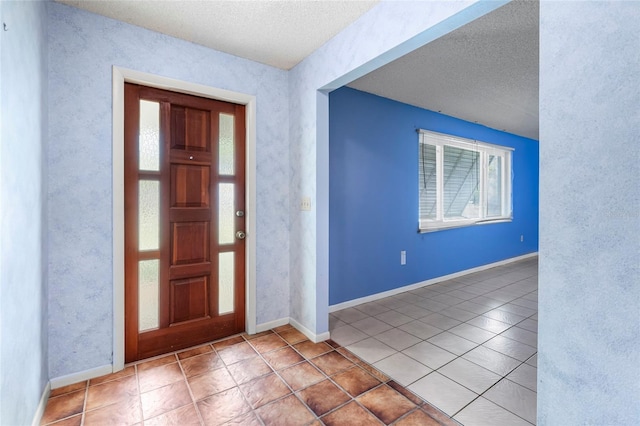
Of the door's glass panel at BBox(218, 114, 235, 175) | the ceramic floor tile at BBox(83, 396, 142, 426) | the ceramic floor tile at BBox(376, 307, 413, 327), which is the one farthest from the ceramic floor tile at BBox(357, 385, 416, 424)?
the door's glass panel at BBox(218, 114, 235, 175)

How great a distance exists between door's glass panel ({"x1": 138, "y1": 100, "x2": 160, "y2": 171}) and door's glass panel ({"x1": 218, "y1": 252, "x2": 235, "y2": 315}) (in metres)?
0.89

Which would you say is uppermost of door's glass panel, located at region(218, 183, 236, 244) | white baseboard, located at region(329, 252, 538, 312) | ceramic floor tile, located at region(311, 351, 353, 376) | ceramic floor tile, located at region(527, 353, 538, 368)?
door's glass panel, located at region(218, 183, 236, 244)

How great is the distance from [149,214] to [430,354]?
2.35m

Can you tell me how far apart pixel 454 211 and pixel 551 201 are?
11.2ft

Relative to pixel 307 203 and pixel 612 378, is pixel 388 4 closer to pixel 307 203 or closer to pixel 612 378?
pixel 307 203

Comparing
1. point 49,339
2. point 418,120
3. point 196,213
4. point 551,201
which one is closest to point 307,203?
point 196,213

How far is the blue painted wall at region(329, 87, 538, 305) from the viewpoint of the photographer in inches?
125

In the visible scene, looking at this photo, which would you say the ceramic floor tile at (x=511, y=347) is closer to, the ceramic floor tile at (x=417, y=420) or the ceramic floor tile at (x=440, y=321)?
the ceramic floor tile at (x=440, y=321)

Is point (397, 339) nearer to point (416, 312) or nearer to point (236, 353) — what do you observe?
point (416, 312)

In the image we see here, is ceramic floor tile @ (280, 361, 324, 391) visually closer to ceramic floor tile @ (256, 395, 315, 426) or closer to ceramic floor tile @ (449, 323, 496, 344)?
ceramic floor tile @ (256, 395, 315, 426)

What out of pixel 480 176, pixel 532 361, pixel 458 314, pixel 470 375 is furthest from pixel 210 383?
pixel 480 176

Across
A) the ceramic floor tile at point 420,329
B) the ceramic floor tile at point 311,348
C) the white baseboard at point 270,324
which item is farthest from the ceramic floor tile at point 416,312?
the white baseboard at point 270,324

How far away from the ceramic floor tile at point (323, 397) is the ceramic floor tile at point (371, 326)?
851 millimetres

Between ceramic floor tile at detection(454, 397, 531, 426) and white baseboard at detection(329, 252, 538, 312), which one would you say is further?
white baseboard at detection(329, 252, 538, 312)
